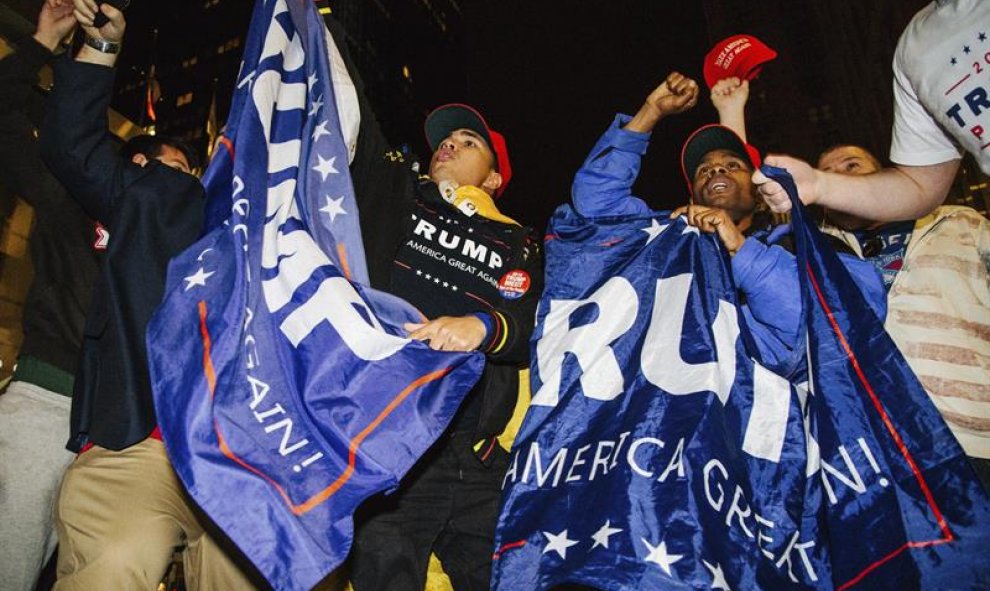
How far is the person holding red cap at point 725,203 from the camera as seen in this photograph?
2.17 metres

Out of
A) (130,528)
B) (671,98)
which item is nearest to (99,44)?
(130,528)

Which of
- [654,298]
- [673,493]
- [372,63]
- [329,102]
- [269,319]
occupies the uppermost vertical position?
[372,63]

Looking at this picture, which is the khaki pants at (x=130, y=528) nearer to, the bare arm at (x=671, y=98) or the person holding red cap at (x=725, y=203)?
the person holding red cap at (x=725, y=203)

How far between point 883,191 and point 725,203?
2.63 ft

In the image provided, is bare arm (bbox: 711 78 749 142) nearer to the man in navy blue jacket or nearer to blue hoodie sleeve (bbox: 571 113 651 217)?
blue hoodie sleeve (bbox: 571 113 651 217)

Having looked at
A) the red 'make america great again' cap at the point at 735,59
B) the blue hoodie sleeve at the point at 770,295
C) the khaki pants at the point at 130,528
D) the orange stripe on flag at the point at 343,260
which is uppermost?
the red 'make america great again' cap at the point at 735,59

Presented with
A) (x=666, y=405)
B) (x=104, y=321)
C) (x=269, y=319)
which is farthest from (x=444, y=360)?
(x=104, y=321)

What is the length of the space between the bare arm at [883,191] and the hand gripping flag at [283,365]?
1.26 meters

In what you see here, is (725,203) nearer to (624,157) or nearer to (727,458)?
(624,157)

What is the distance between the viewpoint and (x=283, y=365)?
5.76 feet

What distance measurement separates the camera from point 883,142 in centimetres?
1335

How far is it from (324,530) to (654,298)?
1350mm

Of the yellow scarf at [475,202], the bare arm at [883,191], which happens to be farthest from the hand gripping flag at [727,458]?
the yellow scarf at [475,202]

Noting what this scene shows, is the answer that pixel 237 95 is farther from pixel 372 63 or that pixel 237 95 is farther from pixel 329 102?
pixel 372 63
